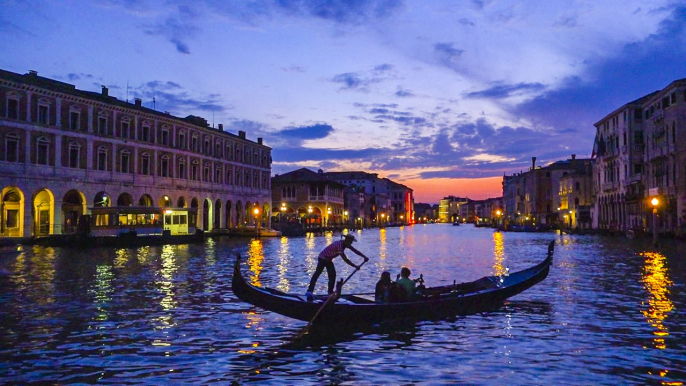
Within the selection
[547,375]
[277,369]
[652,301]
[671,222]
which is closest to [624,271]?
[652,301]

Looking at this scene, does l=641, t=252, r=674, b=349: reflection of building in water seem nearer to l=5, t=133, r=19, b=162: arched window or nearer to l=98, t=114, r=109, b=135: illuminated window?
l=5, t=133, r=19, b=162: arched window

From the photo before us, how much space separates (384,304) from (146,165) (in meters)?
43.0

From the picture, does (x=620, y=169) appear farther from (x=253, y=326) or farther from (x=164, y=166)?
(x=253, y=326)

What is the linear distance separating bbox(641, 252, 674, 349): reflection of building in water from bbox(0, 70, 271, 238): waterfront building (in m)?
34.9

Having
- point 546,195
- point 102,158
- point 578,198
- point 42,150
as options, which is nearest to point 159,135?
point 102,158

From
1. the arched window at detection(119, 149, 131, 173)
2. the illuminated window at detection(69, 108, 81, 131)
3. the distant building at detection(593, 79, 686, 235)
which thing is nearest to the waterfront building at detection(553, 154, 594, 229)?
the distant building at detection(593, 79, 686, 235)

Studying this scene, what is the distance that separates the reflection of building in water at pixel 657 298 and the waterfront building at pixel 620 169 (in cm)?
3523

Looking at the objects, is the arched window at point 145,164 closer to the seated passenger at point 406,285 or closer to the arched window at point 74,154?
the arched window at point 74,154

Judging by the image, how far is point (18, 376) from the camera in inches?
319

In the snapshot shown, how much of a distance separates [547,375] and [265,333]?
4.96 meters

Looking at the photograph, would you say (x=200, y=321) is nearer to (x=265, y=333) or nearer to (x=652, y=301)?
(x=265, y=333)

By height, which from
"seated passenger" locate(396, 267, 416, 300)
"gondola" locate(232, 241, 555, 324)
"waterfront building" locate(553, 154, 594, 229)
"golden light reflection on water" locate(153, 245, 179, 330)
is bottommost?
"golden light reflection on water" locate(153, 245, 179, 330)

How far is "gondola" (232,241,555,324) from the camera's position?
11.2 meters

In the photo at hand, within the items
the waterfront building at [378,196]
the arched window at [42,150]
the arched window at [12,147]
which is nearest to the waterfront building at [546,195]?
the waterfront building at [378,196]
